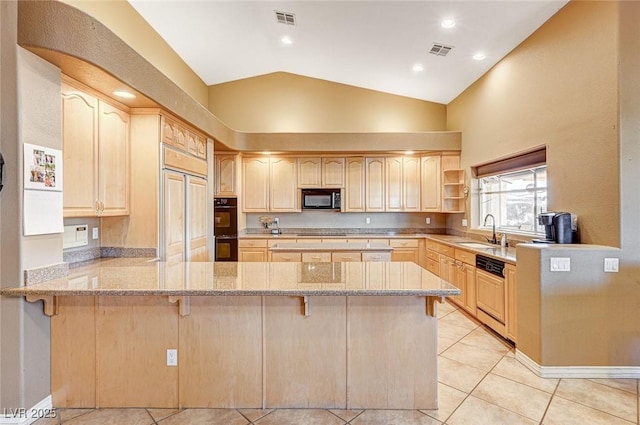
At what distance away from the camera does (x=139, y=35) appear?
3.69m

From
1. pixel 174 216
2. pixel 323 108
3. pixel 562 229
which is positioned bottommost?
pixel 562 229

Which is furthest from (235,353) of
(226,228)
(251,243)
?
(226,228)

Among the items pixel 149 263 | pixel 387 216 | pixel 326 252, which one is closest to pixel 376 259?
pixel 326 252

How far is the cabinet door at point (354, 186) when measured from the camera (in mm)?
5609

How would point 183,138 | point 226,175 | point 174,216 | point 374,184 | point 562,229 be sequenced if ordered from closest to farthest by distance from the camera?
point 562,229, point 174,216, point 183,138, point 226,175, point 374,184

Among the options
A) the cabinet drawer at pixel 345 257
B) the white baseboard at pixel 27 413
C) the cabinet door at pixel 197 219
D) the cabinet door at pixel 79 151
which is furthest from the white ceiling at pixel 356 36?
the white baseboard at pixel 27 413

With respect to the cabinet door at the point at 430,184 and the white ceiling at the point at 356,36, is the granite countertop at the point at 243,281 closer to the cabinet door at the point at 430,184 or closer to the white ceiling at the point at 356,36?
the white ceiling at the point at 356,36

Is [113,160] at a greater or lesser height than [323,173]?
lesser

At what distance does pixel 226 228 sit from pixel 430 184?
375 cm

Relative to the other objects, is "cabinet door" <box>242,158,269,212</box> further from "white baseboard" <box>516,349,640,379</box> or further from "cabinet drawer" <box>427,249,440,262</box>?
"white baseboard" <box>516,349,640,379</box>

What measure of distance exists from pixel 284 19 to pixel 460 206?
3997mm

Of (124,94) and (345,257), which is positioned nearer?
(124,94)

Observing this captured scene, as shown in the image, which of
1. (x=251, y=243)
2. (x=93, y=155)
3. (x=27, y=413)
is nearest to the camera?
(x=27, y=413)

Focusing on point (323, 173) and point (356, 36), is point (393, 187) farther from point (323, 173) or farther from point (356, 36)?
point (356, 36)
